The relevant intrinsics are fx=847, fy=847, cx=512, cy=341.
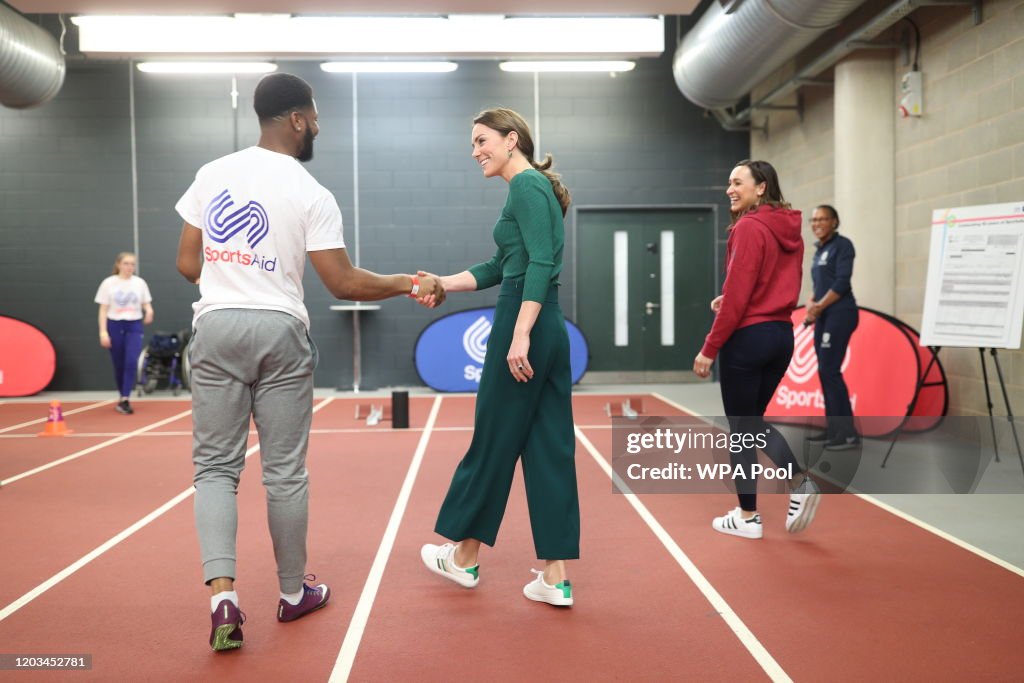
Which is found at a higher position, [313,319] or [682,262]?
[682,262]

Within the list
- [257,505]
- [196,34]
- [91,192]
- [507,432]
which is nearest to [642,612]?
[507,432]

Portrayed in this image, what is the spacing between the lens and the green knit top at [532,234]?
2705 millimetres

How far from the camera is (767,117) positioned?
1021 cm

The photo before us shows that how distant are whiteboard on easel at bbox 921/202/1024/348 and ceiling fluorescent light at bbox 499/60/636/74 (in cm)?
503

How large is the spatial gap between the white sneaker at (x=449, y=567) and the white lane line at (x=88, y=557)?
117cm

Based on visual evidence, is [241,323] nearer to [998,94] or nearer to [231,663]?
[231,663]

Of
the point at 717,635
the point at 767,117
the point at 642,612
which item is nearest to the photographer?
the point at 717,635

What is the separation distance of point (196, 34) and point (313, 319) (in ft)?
11.5

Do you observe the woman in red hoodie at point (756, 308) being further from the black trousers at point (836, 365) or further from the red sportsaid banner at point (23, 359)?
the red sportsaid banner at point (23, 359)

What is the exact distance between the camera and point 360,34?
8586mm

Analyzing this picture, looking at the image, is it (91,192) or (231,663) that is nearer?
(231,663)

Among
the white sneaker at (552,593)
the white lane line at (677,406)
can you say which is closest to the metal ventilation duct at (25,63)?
the white lane line at (677,406)

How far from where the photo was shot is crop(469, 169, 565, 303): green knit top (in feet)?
8.87

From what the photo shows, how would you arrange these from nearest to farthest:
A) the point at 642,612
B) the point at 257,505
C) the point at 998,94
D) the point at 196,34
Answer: the point at 642,612 < the point at 257,505 < the point at 998,94 < the point at 196,34
